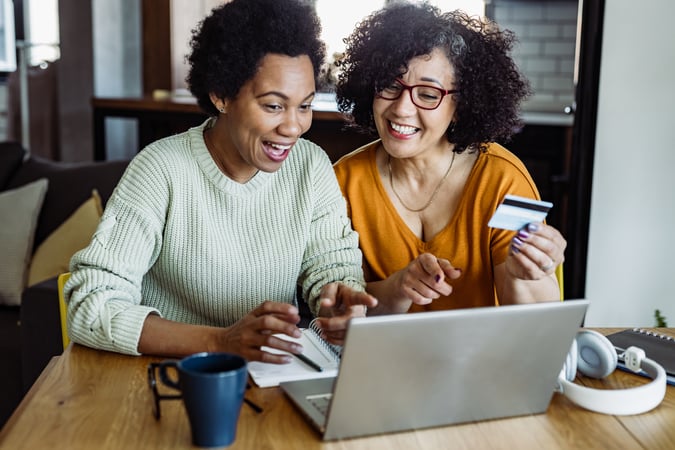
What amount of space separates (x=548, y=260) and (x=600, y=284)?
1.52 metres

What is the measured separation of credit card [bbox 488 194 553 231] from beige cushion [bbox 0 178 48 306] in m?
2.22

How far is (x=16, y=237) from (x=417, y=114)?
1821mm

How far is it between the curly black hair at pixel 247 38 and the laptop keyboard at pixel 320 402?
63cm

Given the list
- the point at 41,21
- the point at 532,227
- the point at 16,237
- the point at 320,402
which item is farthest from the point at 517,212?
the point at 41,21

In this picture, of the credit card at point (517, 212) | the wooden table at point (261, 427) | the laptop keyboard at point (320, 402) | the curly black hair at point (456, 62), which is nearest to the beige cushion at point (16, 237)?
the curly black hair at point (456, 62)

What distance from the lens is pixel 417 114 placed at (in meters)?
1.67

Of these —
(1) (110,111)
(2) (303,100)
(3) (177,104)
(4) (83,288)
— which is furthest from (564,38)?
(4) (83,288)

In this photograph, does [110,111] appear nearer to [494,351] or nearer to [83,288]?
[83,288]

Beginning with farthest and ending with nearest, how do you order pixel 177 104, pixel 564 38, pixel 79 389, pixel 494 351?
pixel 564 38 < pixel 177 104 < pixel 79 389 < pixel 494 351

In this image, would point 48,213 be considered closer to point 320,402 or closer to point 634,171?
point 634,171

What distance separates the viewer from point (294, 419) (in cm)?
103

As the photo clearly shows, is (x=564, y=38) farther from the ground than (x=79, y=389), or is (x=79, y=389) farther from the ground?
(x=564, y=38)

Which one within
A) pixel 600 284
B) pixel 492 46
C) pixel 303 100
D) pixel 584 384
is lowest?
pixel 600 284

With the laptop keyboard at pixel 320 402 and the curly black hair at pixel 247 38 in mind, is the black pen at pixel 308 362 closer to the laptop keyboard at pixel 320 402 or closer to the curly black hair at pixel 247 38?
the laptop keyboard at pixel 320 402
